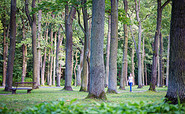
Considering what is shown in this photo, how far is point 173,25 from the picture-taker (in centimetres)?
765

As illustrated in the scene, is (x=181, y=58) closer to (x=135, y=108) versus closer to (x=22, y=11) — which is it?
(x=135, y=108)

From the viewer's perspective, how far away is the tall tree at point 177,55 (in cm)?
722

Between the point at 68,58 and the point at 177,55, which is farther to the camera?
the point at 68,58

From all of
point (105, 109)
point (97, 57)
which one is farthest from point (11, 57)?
point (105, 109)

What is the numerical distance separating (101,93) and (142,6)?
834 inches

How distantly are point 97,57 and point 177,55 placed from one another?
3.21 meters

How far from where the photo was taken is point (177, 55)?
7.39 m

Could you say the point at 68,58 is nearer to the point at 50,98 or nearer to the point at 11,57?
the point at 11,57

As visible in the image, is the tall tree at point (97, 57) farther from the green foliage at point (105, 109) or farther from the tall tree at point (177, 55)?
the green foliage at point (105, 109)

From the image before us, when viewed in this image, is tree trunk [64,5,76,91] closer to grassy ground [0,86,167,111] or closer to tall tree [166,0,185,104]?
grassy ground [0,86,167,111]

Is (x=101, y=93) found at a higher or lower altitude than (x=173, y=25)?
lower

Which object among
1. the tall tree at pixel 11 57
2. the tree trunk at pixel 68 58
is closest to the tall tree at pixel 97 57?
the tree trunk at pixel 68 58

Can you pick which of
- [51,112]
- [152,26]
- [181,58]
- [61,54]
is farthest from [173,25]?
[61,54]

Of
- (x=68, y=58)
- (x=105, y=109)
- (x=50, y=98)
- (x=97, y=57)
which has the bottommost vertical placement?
(x=50, y=98)
